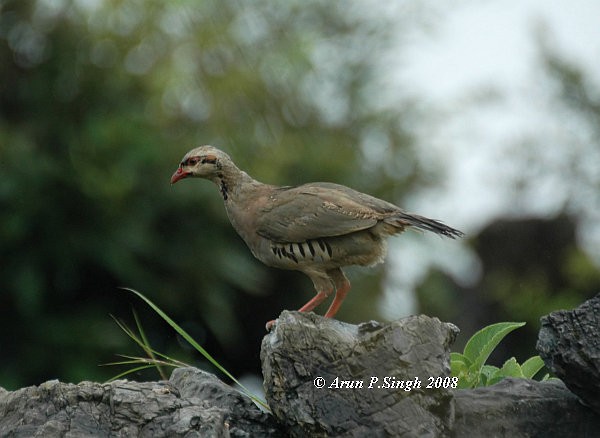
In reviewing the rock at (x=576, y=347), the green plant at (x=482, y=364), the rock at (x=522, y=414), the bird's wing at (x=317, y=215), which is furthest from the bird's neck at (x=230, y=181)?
the rock at (x=576, y=347)

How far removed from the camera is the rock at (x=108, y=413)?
4.55 metres

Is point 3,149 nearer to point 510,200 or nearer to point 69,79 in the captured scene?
point 69,79

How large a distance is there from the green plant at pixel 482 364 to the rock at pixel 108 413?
1309mm

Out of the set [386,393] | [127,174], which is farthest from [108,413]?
[127,174]

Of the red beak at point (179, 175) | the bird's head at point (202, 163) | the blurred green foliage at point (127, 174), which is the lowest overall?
the blurred green foliage at point (127, 174)

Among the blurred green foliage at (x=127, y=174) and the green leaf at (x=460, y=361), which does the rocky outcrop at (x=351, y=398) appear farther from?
the blurred green foliage at (x=127, y=174)

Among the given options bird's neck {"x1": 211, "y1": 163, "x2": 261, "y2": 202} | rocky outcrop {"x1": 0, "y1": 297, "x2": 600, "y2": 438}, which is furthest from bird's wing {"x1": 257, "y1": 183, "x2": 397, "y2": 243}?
rocky outcrop {"x1": 0, "y1": 297, "x2": 600, "y2": 438}

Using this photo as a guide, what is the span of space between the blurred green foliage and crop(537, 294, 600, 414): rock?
A: 629cm

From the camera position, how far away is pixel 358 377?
15.8ft

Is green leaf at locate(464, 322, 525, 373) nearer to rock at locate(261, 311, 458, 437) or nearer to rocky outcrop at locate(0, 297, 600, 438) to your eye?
rocky outcrop at locate(0, 297, 600, 438)

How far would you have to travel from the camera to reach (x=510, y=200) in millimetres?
15648

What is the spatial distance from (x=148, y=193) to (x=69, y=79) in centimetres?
147

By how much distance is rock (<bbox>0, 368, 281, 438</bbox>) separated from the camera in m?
4.55

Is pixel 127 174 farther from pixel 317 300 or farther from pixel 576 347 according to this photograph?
pixel 576 347
